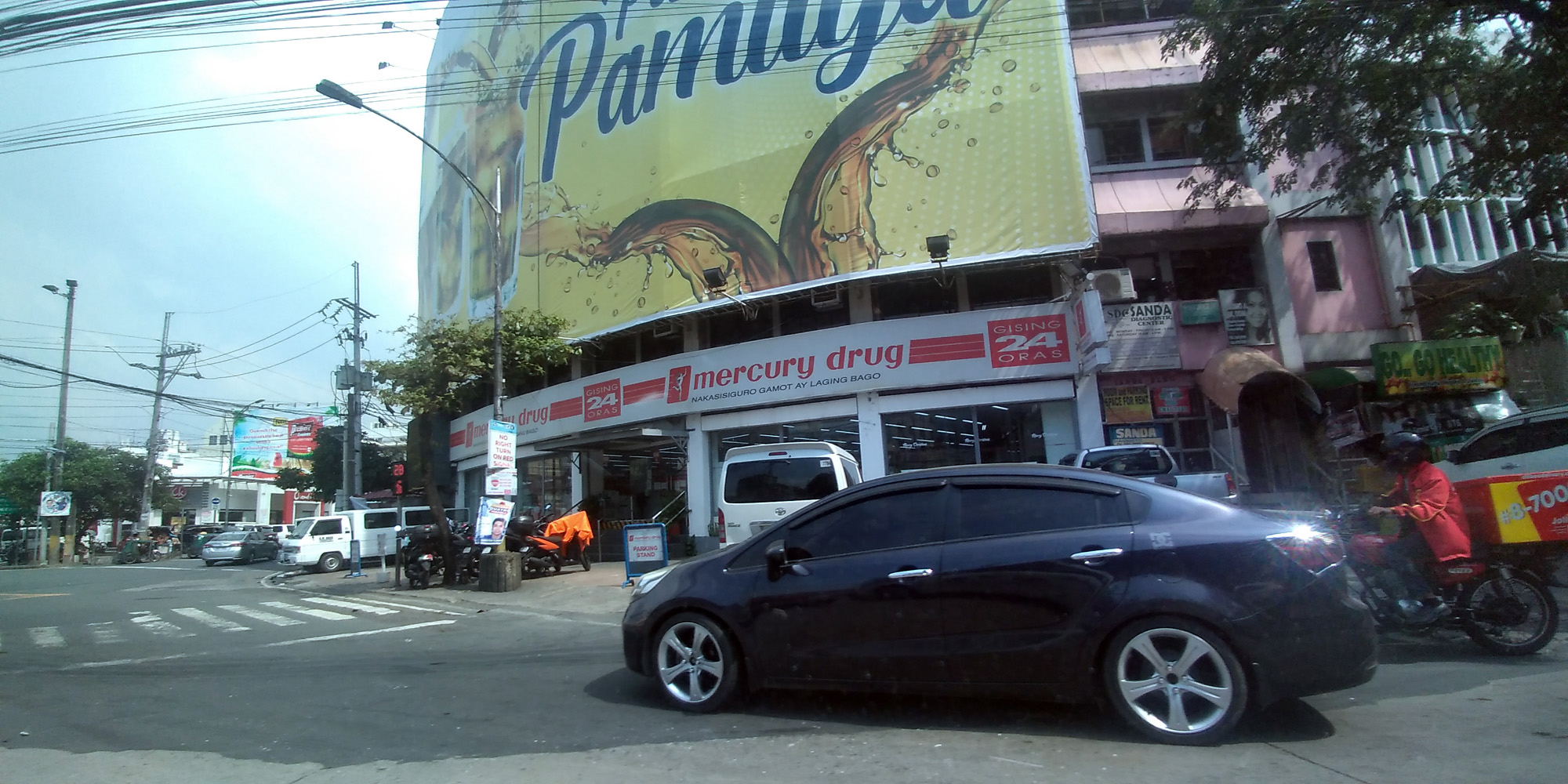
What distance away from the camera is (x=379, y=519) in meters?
23.7

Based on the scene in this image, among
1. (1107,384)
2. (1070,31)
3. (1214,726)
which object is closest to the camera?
(1214,726)

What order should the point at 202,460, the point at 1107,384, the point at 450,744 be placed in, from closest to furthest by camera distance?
1. the point at 450,744
2. the point at 1107,384
3. the point at 202,460

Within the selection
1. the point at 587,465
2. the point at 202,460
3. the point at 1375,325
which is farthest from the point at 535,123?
the point at 202,460

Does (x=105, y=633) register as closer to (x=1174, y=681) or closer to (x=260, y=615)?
(x=260, y=615)

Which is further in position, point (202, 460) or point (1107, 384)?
point (202, 460)

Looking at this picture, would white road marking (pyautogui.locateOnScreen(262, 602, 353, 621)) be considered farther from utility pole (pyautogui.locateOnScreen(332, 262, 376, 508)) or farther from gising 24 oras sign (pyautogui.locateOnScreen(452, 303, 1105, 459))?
utility pole (pyautogui.locateOnScreen(332, 262, 376, 508))

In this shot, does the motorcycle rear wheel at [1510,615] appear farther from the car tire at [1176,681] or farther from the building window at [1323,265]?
the building window at [1323,265]

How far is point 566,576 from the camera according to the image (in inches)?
575

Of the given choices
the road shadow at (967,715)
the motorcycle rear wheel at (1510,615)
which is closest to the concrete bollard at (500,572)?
the road shadow at (967,715)

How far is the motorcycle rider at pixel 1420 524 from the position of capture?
548 cm

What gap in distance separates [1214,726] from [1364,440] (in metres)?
14.5

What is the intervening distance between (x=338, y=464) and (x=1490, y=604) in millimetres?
40491

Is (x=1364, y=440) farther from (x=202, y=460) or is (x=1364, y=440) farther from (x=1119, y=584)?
(x=202, y=460)

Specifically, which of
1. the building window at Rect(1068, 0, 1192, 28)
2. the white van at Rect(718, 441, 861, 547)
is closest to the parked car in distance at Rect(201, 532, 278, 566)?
the white van at Rect(718, 441, 861, 547)
